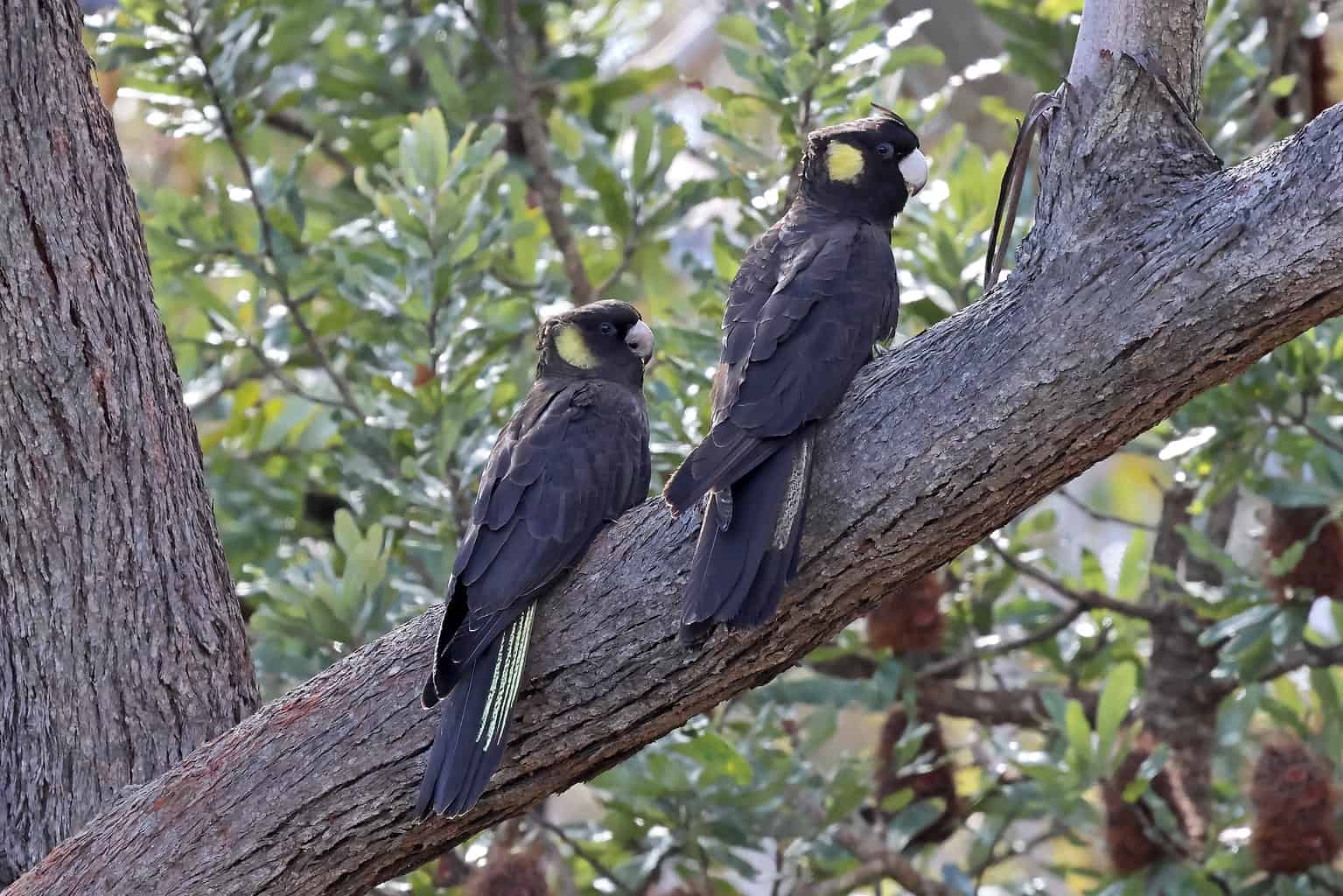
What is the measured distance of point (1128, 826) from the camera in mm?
3422

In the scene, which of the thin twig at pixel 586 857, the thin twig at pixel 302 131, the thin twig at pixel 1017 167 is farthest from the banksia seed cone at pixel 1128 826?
the thin twig at pixel 302 131

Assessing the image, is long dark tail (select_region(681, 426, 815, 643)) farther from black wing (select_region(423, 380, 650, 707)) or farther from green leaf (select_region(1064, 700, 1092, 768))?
green leaf (select_region(1064, 700, 1092, 768))

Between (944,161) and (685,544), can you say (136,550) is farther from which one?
(944,161)

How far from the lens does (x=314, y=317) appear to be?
436 centimetres

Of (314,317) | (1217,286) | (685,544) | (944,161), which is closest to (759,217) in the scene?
(944,161)

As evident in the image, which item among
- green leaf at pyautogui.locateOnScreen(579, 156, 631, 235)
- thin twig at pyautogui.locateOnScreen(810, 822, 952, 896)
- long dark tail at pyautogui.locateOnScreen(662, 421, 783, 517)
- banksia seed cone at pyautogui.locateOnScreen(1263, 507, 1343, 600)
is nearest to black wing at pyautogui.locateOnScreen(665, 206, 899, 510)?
long dark tail at pyautogui.locateOnScreen(662, 421, 783, 517)

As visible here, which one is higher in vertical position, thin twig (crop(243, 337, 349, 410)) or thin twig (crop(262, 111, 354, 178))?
thin twig (crop(262, 111, 354, 178))

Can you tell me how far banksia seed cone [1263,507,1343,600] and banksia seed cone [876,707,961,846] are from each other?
923 mm

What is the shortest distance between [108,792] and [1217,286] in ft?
6.38

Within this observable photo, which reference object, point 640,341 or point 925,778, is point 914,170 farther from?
point 925,778

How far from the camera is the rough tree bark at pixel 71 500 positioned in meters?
2.48

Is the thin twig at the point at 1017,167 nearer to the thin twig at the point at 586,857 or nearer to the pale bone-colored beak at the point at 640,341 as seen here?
the pale bone-colored beak at the point at 640,341

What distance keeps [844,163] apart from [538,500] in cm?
93

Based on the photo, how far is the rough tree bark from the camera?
2.48 metres
